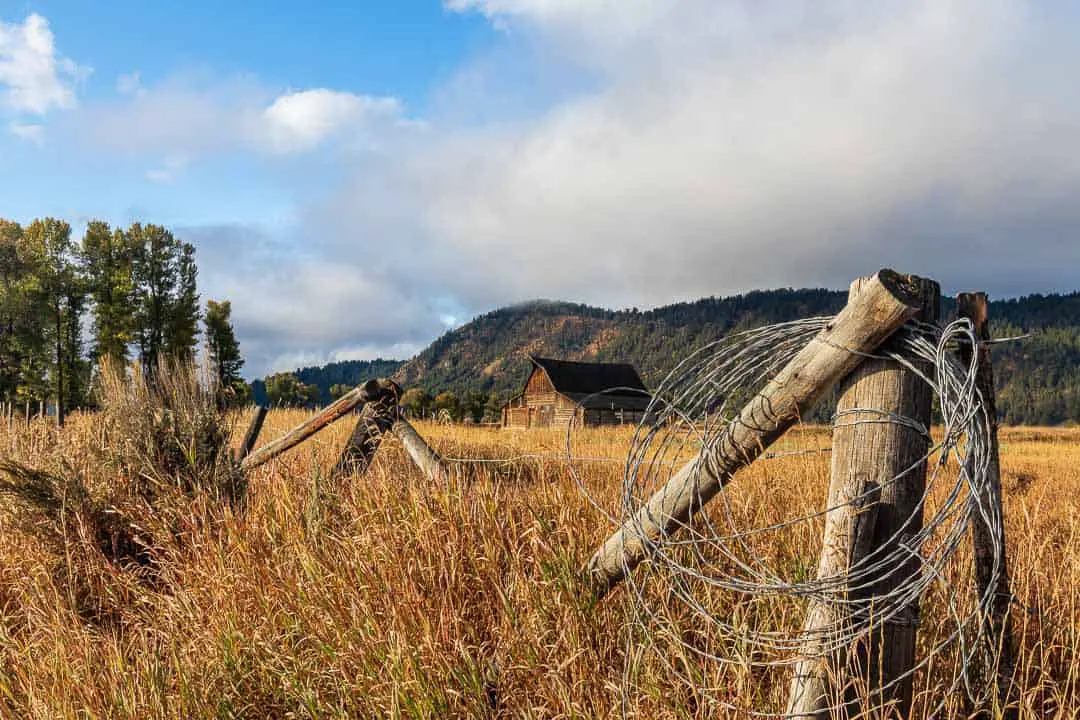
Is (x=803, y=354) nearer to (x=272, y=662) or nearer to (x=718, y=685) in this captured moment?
(x=718, y=685)

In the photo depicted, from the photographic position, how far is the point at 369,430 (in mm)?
6633

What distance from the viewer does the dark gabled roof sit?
212 feet

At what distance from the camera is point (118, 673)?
3.68 m

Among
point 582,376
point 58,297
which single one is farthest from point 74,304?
point 582,376

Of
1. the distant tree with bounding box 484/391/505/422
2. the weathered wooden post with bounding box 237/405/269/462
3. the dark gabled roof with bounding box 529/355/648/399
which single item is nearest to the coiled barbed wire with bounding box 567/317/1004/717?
the weathered wooden post with bounding box 237/405/269/462

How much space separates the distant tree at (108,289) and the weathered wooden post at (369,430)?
123 feet

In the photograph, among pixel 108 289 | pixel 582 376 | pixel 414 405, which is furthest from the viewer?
pixel 582 376

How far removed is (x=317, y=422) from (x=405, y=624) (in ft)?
12.6

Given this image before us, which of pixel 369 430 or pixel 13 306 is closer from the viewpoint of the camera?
pixel 369 430

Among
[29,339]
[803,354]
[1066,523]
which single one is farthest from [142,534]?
[29,339]

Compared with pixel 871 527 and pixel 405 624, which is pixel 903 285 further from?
pixel 405 624

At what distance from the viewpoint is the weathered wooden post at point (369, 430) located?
6.57 meters

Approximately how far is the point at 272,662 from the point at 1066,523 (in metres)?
7.88

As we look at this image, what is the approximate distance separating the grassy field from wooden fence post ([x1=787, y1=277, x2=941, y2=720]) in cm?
24
